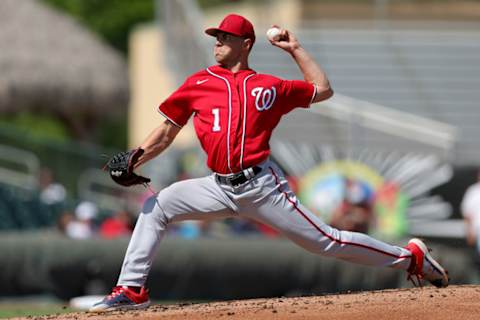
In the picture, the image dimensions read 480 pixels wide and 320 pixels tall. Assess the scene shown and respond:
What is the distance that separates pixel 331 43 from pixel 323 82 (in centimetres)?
1420

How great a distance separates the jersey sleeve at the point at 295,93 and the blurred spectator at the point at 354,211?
7.26 m

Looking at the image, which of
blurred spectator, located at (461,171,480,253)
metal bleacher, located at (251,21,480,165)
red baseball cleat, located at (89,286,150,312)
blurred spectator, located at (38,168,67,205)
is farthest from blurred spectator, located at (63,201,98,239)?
red baseball cleat, located at (89,286,150,312)

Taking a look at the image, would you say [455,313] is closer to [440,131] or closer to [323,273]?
[323,273]

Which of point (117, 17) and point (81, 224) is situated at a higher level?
point (117, 17)

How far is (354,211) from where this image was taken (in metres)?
15.2

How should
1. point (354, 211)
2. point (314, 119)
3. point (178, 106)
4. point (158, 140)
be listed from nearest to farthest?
point (178, 106), point (158, 140), point (354, 211), point (314, 119)

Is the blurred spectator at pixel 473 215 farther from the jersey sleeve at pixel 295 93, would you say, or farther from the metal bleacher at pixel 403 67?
the jersey sleeve at pixel 295 93

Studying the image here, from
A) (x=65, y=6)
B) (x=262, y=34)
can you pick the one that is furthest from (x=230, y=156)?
(x=65, y=6)

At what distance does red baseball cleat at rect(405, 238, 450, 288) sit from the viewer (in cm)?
789

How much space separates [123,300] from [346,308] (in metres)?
1.35

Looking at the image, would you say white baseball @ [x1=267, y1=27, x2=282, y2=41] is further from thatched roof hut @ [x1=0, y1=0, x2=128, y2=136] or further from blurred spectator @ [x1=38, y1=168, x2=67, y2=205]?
thatched roof hut @ [x1=0, y1=0, x2=128, y2=136]

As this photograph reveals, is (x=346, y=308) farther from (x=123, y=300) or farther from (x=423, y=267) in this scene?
(x=123, y=300)

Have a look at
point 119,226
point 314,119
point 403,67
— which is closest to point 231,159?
point 119,226

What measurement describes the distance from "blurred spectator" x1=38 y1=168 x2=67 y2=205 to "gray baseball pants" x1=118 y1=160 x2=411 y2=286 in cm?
1336
